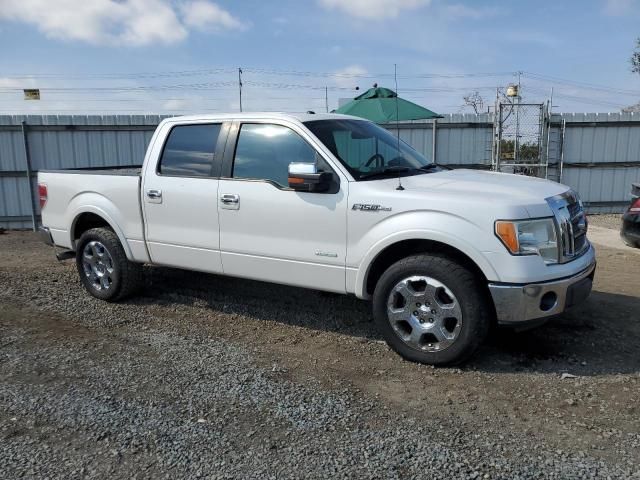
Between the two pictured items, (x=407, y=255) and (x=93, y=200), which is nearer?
(x=407, y=255)

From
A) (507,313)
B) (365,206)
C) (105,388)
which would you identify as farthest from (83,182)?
(507,313)

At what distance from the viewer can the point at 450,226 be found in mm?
4062

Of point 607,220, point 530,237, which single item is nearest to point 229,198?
point 530,237

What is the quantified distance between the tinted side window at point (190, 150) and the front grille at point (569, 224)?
298 centimetres

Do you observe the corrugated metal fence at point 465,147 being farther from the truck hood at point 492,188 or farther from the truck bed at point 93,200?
the truck hood at point 492,188

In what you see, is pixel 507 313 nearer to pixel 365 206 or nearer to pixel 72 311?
pixel 365 206

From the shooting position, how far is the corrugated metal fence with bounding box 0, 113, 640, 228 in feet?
39.4

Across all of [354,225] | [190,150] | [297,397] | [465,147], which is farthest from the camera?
[465,147]

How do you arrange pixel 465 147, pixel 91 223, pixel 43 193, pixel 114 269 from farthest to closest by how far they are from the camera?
pixel 465 147, pixel 43 193, pixel 91 223, pixel 114 269

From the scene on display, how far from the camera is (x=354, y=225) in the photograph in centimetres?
444

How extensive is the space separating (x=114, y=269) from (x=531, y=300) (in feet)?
13.7

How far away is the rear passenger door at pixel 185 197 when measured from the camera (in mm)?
5203

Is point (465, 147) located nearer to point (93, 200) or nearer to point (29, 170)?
point (93, 200)

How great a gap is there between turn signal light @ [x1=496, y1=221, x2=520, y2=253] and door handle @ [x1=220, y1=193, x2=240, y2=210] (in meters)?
2.23
